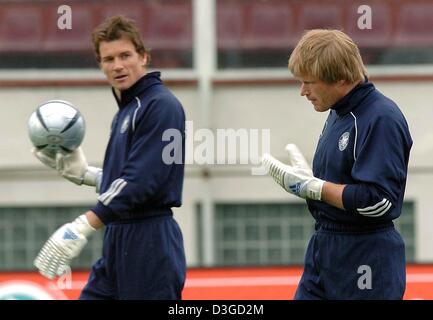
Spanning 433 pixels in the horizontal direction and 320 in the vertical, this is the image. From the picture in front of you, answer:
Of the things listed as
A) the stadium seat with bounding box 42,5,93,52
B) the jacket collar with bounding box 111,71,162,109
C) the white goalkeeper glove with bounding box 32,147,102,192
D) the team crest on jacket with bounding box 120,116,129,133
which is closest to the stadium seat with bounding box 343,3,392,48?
the stadium seat with bounding box 42,5,93,52

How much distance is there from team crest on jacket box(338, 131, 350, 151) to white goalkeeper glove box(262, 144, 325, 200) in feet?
0.47

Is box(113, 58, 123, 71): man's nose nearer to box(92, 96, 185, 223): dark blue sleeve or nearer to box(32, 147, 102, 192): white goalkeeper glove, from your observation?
box(92, 96, 185, 223): dark blue sleeve

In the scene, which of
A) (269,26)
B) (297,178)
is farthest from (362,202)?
(269,26)

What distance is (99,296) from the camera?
17.3 ft

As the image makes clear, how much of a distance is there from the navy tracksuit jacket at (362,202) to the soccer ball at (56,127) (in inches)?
50.2

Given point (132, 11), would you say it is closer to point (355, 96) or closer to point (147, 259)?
point (147, 259)

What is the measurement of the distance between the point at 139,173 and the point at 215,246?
16.6 ft

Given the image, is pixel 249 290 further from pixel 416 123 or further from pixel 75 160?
pixel 416 123

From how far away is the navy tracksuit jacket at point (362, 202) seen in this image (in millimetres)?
4555

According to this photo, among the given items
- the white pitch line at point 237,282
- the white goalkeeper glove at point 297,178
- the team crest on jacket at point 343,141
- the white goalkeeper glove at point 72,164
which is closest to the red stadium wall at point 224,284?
the white pitch line at point 237,282

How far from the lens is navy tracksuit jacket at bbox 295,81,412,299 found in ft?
14.9

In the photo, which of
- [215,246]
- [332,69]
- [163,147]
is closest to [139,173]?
[163,147]

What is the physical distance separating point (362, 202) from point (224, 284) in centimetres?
220

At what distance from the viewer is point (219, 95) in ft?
33.2
